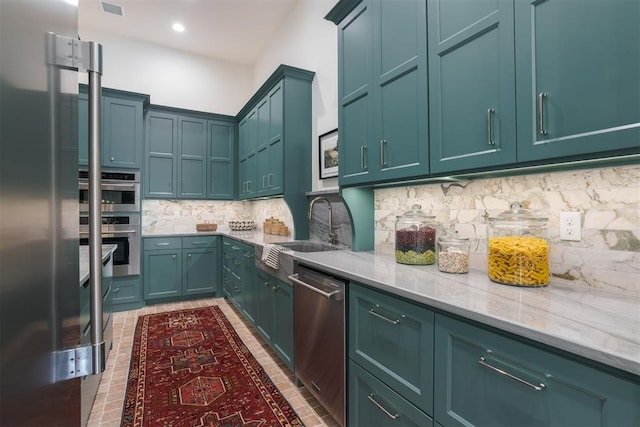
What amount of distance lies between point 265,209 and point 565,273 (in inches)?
160

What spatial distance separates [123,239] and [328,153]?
2998 mm

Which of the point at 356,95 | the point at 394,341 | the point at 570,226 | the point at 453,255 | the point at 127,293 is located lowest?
the point at 127,293

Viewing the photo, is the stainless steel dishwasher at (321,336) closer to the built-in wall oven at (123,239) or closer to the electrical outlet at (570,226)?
the electrical outlet at (570,226)

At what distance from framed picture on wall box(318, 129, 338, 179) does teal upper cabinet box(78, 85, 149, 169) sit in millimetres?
2700

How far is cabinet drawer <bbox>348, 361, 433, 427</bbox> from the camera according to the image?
129cm

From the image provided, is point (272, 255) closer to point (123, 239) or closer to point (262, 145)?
point (262, 145)

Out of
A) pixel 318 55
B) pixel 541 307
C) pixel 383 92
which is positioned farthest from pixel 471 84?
pixel 318 55

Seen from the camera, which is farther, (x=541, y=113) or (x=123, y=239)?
(x=123, y=239)

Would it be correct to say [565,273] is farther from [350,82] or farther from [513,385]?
[350,82]

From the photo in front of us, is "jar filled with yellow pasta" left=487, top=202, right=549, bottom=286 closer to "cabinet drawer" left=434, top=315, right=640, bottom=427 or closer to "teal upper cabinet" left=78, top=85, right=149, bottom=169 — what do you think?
"cabinet drawer" left=434, top=315, right=640, bottom=427

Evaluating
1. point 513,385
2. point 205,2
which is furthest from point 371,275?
point 205,2

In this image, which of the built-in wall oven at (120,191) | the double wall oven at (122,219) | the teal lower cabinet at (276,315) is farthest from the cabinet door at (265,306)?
the built-in wall oven at (120,191)

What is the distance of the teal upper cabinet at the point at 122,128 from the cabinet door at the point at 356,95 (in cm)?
327

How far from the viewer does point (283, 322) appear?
8.25ft
